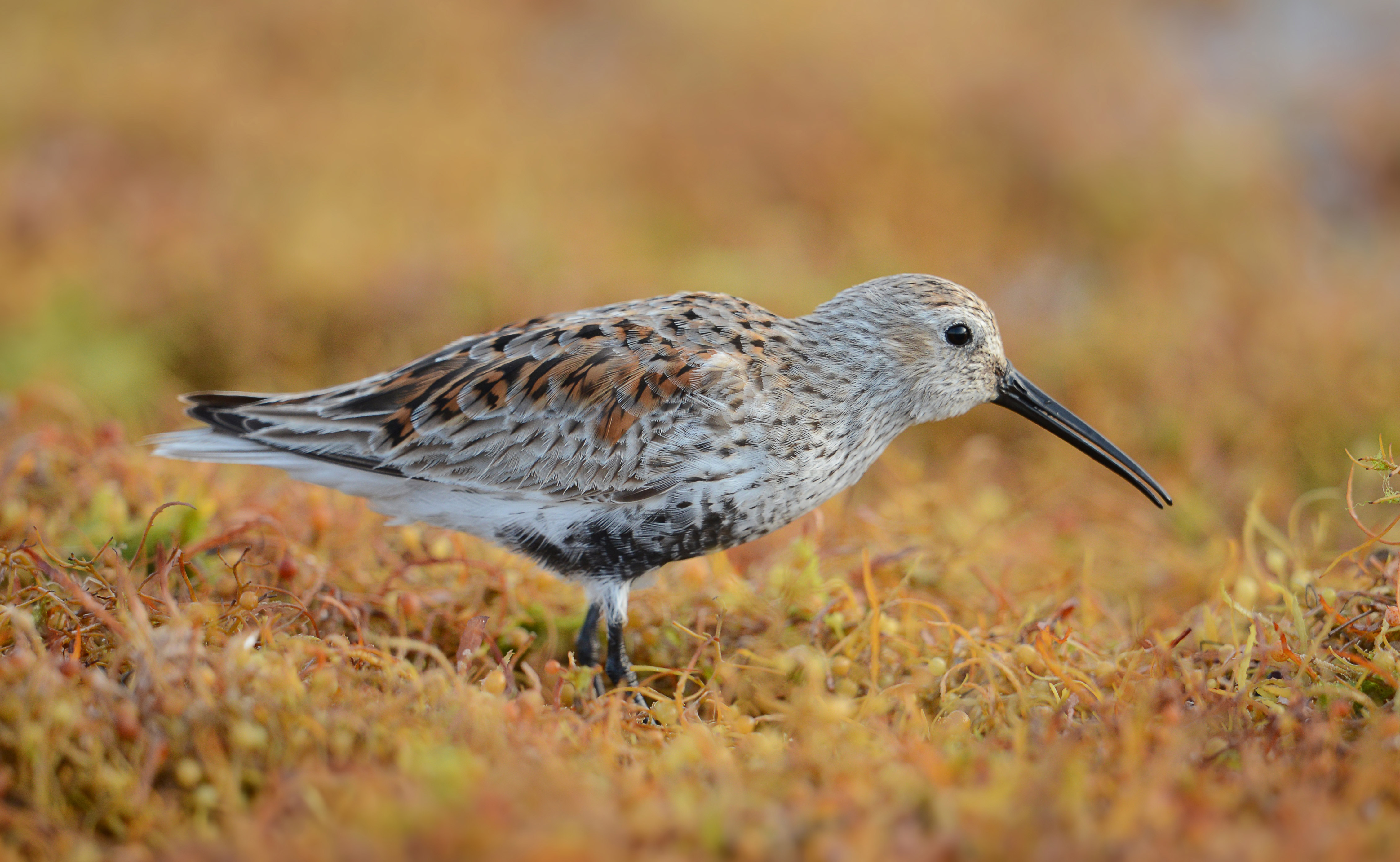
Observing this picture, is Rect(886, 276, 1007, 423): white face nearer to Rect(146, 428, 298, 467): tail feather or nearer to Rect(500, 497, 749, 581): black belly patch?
Rect(500, 497, 749, 581): black belly patch

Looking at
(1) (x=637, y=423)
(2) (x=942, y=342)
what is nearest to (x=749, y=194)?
(2) (x=942, y=342)

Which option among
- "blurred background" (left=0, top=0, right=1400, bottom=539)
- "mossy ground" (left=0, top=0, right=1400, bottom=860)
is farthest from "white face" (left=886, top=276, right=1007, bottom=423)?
"blurred background" (left=0, top=0, right=1400, bottom=539)

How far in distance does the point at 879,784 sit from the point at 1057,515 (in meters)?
4.01

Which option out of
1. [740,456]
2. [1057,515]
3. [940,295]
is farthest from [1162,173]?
[740,456]

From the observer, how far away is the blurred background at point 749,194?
7.53m

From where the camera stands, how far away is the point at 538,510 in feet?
13.7

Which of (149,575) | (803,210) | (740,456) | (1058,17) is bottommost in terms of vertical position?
(149,575)

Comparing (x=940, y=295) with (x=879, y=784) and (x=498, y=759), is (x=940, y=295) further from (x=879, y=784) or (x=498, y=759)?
(x=498, y=759)

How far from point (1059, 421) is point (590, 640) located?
2261 millimetres

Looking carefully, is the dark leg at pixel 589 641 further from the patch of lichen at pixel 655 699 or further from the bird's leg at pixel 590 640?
the patch of lichen at pixel 655 699

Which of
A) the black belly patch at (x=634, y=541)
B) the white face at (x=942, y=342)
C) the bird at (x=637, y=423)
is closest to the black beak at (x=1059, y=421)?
the bird at (x=637, y=423)

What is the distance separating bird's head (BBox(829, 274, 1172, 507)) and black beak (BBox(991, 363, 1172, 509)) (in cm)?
2

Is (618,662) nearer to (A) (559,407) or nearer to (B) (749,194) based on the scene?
(A) (559,407)

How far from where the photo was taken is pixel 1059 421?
4590 millimetres
